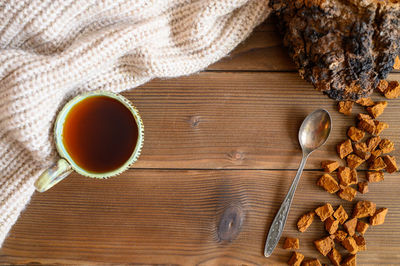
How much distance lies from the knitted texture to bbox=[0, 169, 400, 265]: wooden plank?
0.22 ft

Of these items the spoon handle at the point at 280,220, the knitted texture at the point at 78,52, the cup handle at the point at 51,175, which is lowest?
the spoon handle at the point at 280,220

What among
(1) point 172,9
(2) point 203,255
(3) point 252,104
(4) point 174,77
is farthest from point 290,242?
(1) point 172,9

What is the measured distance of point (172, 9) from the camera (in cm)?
71

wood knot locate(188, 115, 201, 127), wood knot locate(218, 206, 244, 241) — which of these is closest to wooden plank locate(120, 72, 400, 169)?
wood knot locate(188, 115, 201, 127)

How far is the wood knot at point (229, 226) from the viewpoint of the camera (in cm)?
76

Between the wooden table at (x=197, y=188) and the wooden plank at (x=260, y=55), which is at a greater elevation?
the wooden plank at (x=260, y=55)

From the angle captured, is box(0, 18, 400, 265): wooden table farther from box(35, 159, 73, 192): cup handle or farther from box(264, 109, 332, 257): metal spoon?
box(35, 159, 73, 192): cup handle

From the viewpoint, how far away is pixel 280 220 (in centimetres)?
75

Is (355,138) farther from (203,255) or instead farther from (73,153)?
(73,153)

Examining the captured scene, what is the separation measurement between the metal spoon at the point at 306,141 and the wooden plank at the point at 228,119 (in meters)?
0.02

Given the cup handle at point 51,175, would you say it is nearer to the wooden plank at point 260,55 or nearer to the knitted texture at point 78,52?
the knitted texture at point 78,52

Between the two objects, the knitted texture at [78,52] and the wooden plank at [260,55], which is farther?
the wooden plank at [260,55]

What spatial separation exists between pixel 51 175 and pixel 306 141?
500mm

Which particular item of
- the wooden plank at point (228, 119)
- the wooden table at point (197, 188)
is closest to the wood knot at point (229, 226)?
the wooden table at point (197, 188)
